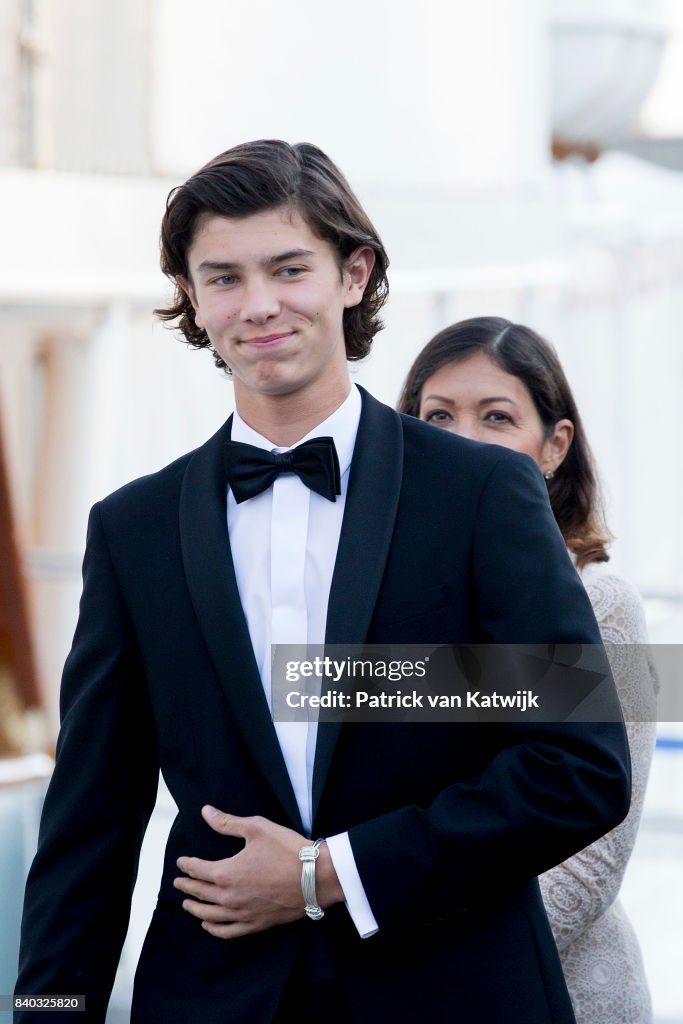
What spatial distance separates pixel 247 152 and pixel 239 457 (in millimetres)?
351

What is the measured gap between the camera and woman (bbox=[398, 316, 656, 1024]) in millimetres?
2018

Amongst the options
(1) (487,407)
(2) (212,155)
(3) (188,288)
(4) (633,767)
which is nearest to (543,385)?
(1) (487,407)

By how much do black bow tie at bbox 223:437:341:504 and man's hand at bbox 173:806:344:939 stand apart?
0.37 metres

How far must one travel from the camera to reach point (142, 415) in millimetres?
6906

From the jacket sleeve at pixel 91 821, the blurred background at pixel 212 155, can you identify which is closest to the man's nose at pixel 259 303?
the jacket sleeve at pixel 91 821

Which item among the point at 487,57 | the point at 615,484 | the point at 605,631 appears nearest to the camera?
the point at 605,631

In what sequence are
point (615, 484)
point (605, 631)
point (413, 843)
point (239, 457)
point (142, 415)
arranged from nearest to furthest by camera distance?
point (413, 843) → point (239, 457) → point (605, 631) → point (142, 415) → point (615, 484)

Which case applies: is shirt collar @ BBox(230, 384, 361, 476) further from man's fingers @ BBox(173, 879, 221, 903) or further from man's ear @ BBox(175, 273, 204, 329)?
man's fingers @ BBox(173, 879, 221, 903)

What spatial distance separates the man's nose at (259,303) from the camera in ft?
5.32

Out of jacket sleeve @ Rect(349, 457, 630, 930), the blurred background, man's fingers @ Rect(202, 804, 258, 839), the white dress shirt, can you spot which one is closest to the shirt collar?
the white dress shirt

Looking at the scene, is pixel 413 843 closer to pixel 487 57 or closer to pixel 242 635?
pixel 242 635

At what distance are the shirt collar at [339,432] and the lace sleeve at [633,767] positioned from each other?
53cm

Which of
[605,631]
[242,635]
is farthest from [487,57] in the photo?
[242,635]

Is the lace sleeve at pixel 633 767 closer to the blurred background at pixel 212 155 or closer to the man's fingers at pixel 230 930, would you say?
the man's fingers at pixel 230 930
